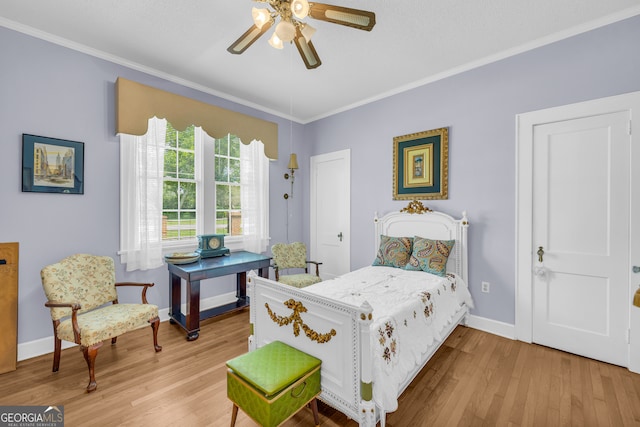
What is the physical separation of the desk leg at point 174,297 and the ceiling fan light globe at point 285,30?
274 cm

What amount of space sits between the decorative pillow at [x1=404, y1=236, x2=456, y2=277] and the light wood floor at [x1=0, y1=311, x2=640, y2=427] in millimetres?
764

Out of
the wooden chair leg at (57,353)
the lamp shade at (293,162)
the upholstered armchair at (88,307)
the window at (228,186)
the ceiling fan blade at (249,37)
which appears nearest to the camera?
the ceiling fan blade at (249,37)

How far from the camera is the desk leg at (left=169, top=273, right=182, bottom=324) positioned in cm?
318

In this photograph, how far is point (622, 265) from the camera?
2312 millimetres

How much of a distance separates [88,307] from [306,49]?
2.94 meters

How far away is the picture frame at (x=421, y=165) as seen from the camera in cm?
328

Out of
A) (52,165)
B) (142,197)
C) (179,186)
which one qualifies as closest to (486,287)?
(179,186)

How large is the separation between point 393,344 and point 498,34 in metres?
2.89

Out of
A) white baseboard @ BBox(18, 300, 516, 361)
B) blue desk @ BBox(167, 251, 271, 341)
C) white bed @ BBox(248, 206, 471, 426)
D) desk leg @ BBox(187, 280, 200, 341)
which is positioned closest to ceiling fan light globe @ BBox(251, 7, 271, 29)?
white bed @ BBox(248, 206, 471, 426)

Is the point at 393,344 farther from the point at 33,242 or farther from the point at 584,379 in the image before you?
the point at 33,242

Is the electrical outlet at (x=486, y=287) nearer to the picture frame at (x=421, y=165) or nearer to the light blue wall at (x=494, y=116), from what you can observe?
the light blue wall at (x=494, y=116)

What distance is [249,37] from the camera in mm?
1992

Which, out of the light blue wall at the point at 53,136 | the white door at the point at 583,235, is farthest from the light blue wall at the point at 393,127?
the white door at the point at 583,235

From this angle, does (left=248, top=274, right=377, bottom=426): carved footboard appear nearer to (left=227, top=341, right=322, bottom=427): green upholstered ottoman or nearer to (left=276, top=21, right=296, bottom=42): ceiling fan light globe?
(left=227, top=341, right=322, bottom=427): green upholstered ottoman
